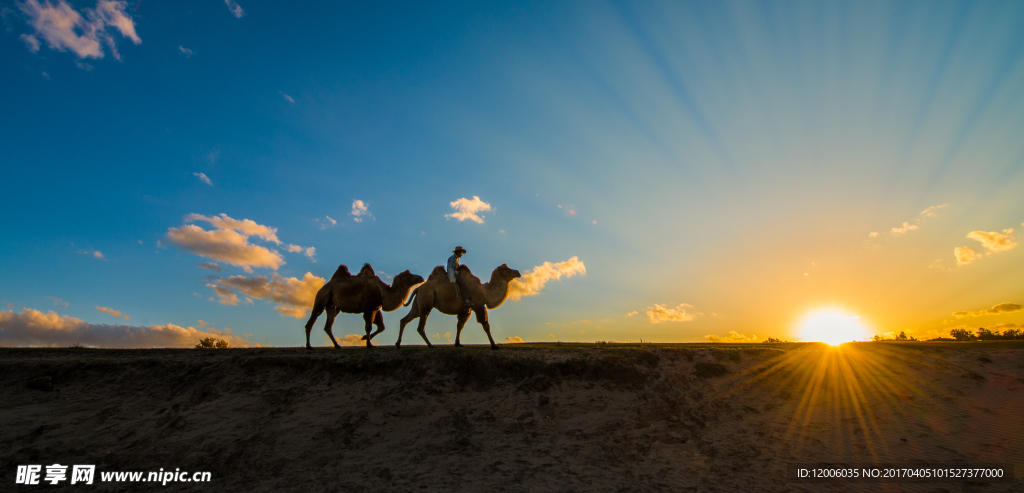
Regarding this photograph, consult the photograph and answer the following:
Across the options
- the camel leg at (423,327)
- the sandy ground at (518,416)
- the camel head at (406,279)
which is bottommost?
the sandy ground at (518,416)

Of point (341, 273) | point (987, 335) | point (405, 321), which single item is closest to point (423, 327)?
point (405, 321)

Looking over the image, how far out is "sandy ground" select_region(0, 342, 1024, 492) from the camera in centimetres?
871

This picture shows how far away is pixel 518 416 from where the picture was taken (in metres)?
10.4

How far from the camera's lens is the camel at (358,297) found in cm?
1570

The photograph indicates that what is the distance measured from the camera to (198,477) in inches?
354

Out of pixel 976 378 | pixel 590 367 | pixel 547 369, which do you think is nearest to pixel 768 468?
pixel 590 367

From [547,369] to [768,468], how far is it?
5.42 m

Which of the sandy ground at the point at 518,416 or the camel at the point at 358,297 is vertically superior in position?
the camel at the point at 358,297

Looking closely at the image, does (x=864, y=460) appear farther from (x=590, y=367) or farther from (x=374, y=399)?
(x=374, y=399)

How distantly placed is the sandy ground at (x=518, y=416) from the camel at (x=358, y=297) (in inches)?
95.1

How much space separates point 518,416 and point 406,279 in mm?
Answer: 8459

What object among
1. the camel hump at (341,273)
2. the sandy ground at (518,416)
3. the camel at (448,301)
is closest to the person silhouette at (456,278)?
the camel at (448,301)

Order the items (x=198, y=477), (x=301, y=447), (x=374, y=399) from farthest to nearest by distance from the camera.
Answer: (x=374, y=399)
(x=301, y=447)
(x=198, y=477)

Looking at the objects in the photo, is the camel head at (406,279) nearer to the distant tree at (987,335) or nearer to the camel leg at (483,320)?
the camel leg at (483,320)
